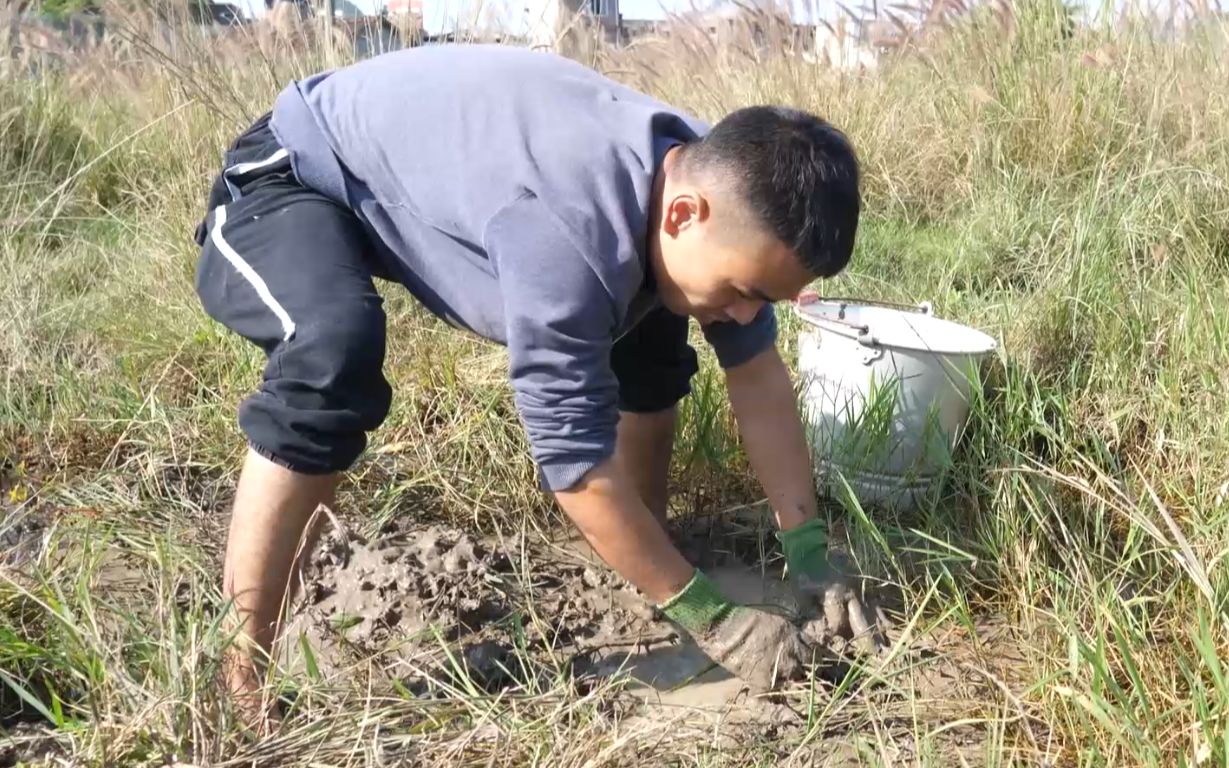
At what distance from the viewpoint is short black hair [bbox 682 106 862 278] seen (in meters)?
1.50

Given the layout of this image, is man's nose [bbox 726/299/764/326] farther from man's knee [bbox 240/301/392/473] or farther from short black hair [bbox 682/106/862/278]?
man's knee [bbox 240/301/392/473]

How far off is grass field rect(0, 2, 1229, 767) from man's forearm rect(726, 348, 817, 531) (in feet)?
0.62

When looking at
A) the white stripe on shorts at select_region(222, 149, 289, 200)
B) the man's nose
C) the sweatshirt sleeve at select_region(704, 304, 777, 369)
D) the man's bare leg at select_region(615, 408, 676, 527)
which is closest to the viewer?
the man's nose

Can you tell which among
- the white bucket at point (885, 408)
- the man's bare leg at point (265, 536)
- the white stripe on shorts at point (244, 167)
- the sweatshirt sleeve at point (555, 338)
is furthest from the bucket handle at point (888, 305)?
the man's bare leg at point (265, 536)

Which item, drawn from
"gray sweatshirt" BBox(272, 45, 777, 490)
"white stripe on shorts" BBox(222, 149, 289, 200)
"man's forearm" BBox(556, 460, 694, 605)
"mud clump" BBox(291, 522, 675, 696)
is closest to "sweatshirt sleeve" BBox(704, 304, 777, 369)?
"gray sweatshirt" BBox(272, 45, 777, 490)

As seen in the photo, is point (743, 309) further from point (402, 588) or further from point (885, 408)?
point (402, 588)

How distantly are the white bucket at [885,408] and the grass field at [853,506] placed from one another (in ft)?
0.25

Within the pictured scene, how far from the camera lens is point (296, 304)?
1589 millimetres

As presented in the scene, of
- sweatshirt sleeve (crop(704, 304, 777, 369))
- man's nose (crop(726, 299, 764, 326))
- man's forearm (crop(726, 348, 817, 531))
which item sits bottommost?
man's forearm (crop(726, 348, 817, 531))

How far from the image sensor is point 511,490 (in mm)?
2328

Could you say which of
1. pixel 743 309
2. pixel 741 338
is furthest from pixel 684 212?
pixel 741 338

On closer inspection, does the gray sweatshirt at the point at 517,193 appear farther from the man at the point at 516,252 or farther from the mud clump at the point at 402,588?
the mud clump at the point at 402,588

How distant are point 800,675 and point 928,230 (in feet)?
8.08

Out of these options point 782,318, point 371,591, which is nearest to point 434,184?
point 371,591
